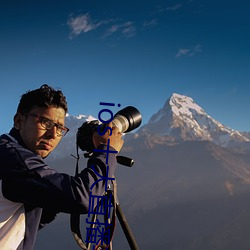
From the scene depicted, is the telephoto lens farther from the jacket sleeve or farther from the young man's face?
the jacket sleeve

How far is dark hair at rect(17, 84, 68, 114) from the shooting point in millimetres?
1897

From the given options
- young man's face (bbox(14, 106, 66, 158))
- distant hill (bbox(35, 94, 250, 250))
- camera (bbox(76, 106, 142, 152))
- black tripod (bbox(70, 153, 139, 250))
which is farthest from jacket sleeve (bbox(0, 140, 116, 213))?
distant hill (bbox(35, 94, 250, 250))

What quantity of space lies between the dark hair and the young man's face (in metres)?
0.03

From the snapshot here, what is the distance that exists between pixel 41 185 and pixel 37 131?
37 centimetres

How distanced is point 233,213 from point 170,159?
5405cm

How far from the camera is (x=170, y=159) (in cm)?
15262

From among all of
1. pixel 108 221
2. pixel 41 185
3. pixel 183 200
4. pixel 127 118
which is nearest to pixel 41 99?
pixel 41 185

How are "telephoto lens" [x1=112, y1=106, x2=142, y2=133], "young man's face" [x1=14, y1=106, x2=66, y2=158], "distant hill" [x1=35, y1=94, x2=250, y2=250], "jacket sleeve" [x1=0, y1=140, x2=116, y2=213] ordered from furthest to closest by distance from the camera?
"distant hill" [x1=35, y1=94, x2=250, y2=250]
"telephoto lens" [x1=112, y1=106, x2=142, y2=133]
"young man's face" [x1=14, y1=106, x2=66, y2=158]
"jacket sleeve" [x1=0, y1=140, x2=116, y2=213]

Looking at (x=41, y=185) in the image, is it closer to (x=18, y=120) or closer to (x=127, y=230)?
A: (x=18, y=120)

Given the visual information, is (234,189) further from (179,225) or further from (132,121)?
(132,121)

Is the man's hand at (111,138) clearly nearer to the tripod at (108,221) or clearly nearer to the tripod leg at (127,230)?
the tripod at (108,221)

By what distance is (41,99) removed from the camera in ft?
6.25

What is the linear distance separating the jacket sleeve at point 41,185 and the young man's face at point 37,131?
0.54 feet

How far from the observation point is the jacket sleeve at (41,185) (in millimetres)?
1529
